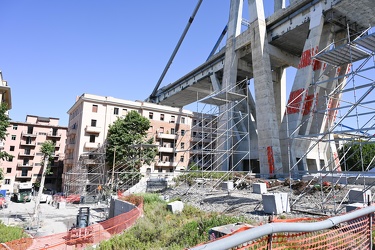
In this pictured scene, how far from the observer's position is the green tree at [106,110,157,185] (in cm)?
3116

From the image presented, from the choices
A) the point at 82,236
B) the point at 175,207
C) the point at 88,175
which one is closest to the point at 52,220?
the point at 82,236

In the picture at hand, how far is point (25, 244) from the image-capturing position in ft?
28.7

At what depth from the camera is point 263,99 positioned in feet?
86.4

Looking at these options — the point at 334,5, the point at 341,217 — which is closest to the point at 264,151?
the point at 334,5

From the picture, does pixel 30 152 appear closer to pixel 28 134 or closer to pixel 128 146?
pixel 28 134

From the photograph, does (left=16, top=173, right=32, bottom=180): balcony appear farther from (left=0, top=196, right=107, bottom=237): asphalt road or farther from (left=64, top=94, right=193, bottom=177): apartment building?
(left=0, top=196, right=107, bottom=237): asphalt road

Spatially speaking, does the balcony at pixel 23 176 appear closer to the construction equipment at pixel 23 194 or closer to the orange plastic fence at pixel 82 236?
the construction equipment at pixel 23 194

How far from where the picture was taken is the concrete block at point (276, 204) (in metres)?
9.64

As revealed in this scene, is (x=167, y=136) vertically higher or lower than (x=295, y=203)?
higher

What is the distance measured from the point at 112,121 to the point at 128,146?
27.9 feet

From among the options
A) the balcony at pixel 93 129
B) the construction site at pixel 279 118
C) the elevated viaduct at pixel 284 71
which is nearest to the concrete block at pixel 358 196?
the construction site at pixel 279 118

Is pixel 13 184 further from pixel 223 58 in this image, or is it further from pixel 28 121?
pixel 223 58

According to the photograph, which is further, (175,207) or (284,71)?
(284,71)

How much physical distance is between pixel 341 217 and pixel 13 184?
2133 inches
